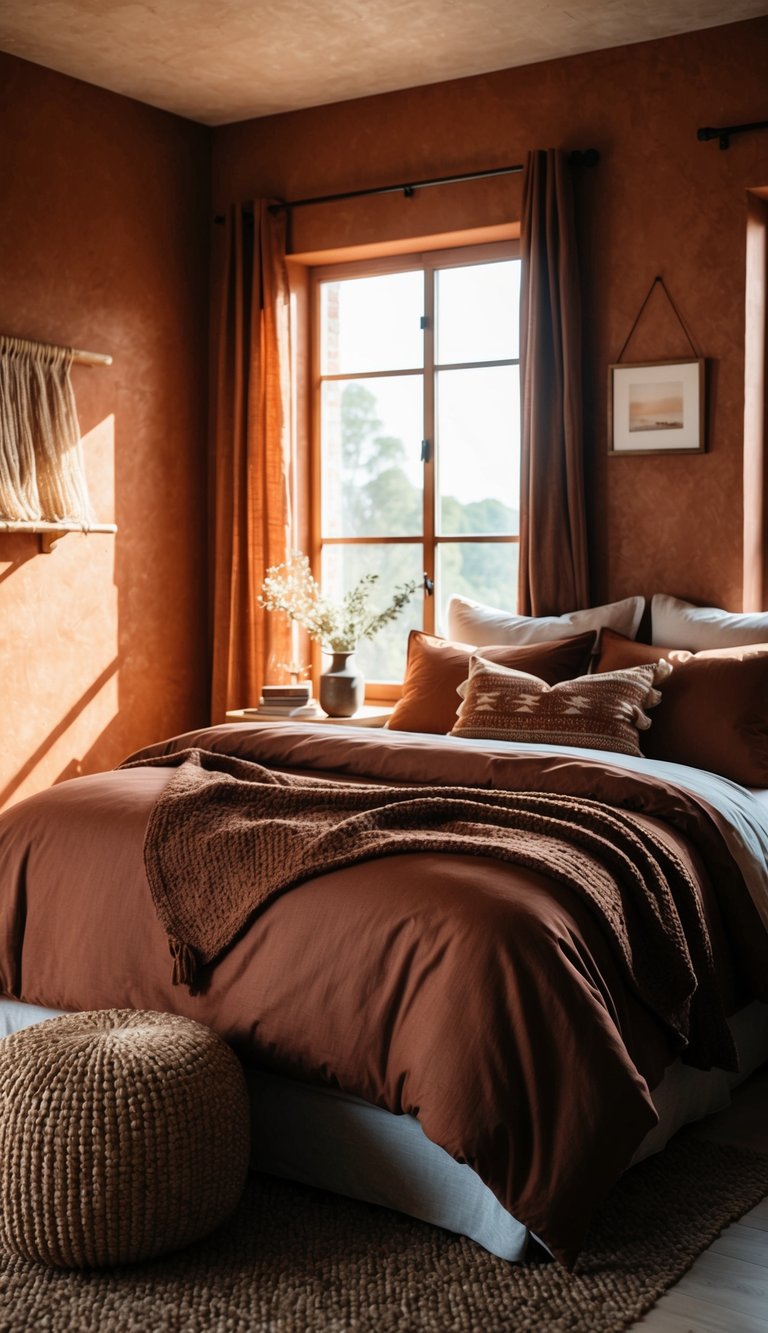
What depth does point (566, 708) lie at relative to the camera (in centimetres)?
377

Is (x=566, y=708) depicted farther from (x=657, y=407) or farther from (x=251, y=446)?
(x=251, y=446)

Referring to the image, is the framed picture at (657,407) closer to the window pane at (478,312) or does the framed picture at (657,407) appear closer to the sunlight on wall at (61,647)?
the window pane at (478,312)

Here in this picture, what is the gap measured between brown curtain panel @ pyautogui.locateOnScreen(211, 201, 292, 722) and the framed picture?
139 centimetres

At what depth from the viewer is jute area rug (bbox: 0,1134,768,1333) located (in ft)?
7.34

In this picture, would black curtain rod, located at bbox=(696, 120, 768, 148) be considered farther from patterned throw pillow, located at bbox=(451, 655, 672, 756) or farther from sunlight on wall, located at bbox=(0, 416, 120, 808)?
sunlight on wall, located at bbox=(0, 416, 120, 808)

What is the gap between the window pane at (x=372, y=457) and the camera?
17.8ft

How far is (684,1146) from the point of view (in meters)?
2.90

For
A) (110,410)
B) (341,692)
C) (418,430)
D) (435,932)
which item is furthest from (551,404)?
(435,932)

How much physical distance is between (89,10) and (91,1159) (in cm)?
359

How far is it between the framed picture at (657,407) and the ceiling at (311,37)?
109 centimetres

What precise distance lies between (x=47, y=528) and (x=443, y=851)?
2.53 meters

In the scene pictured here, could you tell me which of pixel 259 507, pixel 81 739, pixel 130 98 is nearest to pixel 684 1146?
pixel 81 739

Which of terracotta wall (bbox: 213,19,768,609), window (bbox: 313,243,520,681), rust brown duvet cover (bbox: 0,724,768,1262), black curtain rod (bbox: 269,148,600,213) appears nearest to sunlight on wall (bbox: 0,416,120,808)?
window (bbox: 313,243,520,681)

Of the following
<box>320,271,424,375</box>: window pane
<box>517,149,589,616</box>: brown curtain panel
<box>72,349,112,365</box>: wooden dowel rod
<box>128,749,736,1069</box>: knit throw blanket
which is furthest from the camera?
<box>320,271,424,375</box>: window pane
